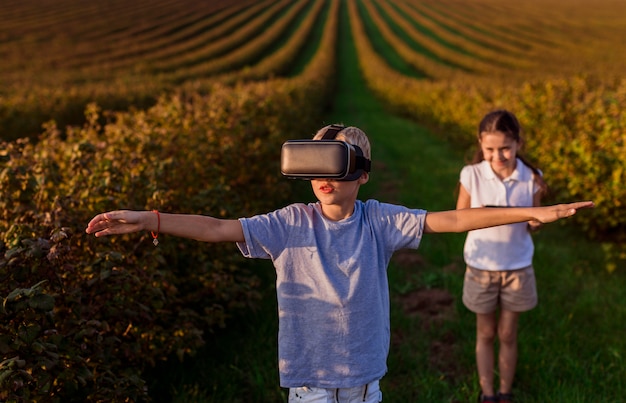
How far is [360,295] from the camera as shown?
7.15 feet

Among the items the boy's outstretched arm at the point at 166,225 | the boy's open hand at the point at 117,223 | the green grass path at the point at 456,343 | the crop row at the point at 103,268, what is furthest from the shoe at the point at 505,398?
the boy's open hand at the point at 117,223

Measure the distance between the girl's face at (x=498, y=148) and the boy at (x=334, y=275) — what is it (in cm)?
114

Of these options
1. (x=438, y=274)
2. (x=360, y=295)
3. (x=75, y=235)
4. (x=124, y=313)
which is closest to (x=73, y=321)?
(x=124, y=313)

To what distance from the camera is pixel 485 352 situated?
11.5 ft

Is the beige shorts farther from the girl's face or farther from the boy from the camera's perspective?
the boy

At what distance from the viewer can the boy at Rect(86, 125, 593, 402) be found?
2156 millimetres

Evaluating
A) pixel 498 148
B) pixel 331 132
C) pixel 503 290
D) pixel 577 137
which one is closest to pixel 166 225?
pixel 331 132

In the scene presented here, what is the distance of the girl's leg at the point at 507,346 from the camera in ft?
11.2

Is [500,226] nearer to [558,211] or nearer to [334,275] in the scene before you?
[558,211]

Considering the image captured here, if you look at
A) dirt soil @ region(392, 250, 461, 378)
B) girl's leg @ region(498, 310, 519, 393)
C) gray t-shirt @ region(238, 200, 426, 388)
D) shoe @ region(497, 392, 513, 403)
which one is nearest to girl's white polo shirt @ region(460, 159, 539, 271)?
girl's leg @ region(498, 310, 519, 393)

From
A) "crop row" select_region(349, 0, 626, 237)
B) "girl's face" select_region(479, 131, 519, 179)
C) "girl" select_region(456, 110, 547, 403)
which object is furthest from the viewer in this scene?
"crop row" select_region(349, 0, 626, 237)

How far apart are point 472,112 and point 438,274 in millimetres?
8002

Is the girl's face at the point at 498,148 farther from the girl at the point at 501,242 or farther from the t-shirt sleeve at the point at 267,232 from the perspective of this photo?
the t-shirt sleeve at the point at 267,232

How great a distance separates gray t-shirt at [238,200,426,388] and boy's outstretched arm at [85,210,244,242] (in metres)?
0.10
